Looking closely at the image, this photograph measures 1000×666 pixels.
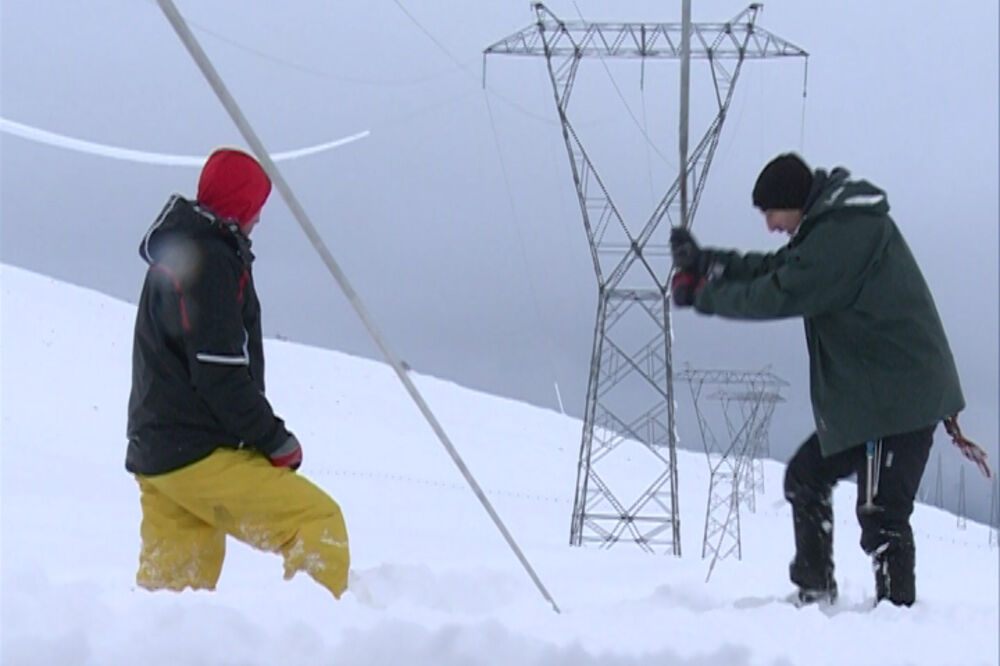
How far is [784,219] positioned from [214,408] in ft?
5.30

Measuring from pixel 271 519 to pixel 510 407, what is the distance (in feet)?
79.2

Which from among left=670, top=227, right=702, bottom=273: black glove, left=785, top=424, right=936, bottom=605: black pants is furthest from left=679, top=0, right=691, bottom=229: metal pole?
left=785, top=424, right=936, bottom=605: black pants

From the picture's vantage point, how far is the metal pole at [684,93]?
108 inches

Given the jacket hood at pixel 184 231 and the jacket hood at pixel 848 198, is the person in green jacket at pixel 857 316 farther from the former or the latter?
the jacket hood at pixel 184 231

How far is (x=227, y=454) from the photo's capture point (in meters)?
2.71

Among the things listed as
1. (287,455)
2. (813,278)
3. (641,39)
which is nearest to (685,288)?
(813,278)

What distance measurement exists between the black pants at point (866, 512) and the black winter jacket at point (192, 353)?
5.02 feet

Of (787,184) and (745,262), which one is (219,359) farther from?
(787,184)

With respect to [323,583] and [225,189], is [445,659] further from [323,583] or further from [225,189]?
[225,189]

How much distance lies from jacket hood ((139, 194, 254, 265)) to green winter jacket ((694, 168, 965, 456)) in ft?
3.99

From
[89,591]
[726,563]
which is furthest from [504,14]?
[89,591]

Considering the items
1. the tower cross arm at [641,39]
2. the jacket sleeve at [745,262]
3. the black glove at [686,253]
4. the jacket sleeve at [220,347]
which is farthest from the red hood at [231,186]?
the tower cross arm at [641,39]

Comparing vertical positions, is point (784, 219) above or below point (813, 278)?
above

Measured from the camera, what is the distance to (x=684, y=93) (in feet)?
9.52
